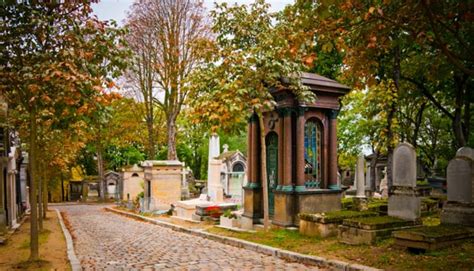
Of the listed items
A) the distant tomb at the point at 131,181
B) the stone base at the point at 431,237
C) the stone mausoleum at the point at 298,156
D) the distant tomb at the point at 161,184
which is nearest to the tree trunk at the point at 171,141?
the distant tomb at the point at 161,184

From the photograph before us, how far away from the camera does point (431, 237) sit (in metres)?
7.91

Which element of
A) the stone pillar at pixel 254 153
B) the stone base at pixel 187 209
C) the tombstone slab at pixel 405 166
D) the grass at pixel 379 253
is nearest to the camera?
the grass at pixel 379 253

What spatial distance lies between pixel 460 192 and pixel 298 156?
4.31m

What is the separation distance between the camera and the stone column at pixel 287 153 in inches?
485

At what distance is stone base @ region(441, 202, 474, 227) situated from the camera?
9781mm

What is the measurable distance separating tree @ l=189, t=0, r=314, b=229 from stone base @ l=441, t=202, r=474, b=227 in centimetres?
445

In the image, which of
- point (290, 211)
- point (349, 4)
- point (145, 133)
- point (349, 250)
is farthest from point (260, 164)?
point (145, 133)

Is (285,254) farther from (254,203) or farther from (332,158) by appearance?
(332,158)

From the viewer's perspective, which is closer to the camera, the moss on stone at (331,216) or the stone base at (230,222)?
the moss on stone at (331,216)

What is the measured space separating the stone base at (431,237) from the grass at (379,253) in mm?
123

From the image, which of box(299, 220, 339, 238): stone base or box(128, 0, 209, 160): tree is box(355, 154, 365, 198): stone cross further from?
box(128, 0, 209, 160): tree

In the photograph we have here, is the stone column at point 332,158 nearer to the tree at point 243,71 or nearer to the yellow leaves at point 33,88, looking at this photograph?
the tree at point 243,71

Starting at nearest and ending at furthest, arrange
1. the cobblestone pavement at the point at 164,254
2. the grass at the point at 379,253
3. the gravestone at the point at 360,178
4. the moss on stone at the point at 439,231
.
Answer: the grass at the point at 379,253 → the moss on stone at the point at 439,231 → the cobblestone pavement at the point at 164,254 → the gravestone at the point at 360,178

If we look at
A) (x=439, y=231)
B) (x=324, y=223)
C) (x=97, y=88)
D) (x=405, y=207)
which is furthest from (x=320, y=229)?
(x=97, y=88)
